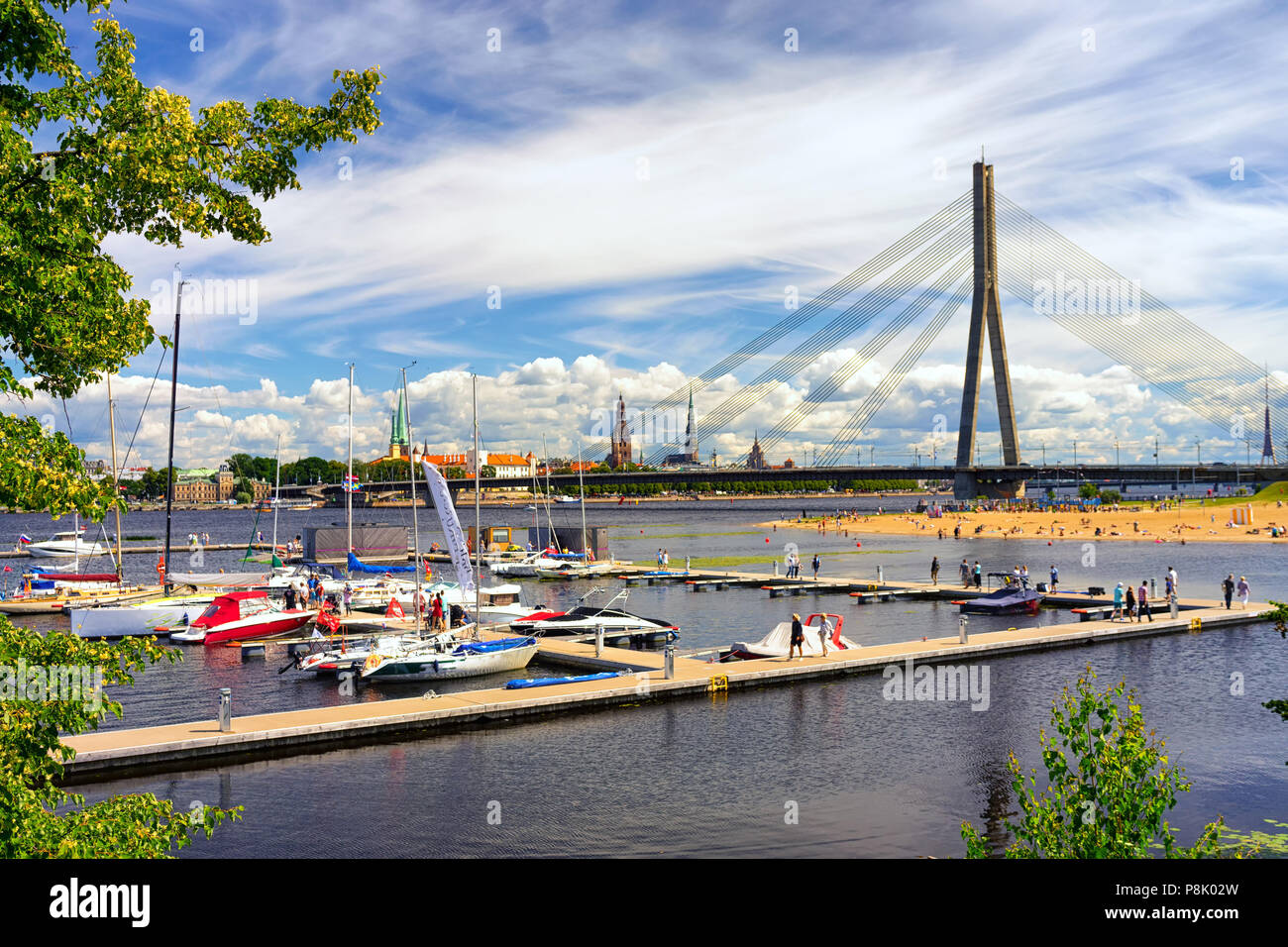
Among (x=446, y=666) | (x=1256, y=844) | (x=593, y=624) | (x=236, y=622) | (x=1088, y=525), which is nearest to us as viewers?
(x=1256, y=844)

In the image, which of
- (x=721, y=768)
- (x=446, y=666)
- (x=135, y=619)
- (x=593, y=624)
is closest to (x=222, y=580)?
(x=135, y=619)

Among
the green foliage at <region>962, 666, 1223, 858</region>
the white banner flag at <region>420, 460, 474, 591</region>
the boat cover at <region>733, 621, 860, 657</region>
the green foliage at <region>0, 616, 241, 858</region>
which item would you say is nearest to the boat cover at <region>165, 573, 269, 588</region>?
the white banner flag at <region>420, 460, 474, 591</region>

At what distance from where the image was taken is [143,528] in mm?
177750

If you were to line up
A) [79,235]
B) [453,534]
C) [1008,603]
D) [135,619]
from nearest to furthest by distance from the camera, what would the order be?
1. [79,235]
2. [453,534]
3. [135,619]
4. [1008,603]

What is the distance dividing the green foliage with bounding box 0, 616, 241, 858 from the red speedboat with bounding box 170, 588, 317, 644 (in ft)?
123

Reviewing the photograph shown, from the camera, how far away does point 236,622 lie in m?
43.8

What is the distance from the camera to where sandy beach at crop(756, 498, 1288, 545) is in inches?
4400

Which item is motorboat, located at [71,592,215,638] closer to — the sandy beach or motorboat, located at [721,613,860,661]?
motorboat, located at [721,613,860,661]

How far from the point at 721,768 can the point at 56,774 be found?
56.4ft

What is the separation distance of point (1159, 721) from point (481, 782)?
1840 centimetres

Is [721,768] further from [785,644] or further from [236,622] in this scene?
[236,622]
